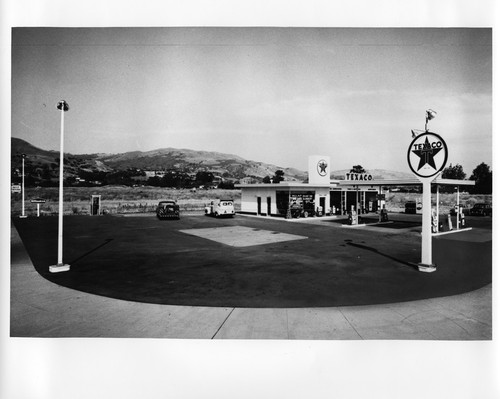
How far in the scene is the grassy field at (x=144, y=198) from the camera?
36.0 meters

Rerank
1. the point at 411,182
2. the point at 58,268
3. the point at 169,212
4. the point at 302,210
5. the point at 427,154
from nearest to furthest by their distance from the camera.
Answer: the point at 427,154
the point at 58,268
the point at 411,182
the point at 169,212
the point at 302,210

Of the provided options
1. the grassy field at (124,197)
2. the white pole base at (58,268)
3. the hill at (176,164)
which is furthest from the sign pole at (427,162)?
the hill at (176,164)

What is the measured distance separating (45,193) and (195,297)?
4203 centimetres

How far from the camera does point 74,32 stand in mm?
7082

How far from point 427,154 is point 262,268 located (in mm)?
5711

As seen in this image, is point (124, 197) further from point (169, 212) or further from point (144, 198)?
point (169, 212)

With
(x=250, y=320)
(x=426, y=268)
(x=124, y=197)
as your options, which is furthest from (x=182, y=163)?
(x=250, y=320)

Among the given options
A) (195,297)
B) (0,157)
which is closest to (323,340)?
(195,297)

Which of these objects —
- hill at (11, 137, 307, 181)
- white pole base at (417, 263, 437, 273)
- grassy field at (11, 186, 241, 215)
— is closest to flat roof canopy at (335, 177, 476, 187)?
white pole base at (417, 263, 437, 273)

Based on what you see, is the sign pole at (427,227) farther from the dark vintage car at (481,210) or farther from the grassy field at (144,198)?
the grassy field at (144,198)

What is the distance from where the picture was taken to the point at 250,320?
5.71 meters

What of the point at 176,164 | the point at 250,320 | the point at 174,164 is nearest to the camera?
the point at 250,320

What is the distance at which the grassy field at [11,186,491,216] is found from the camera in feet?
118
